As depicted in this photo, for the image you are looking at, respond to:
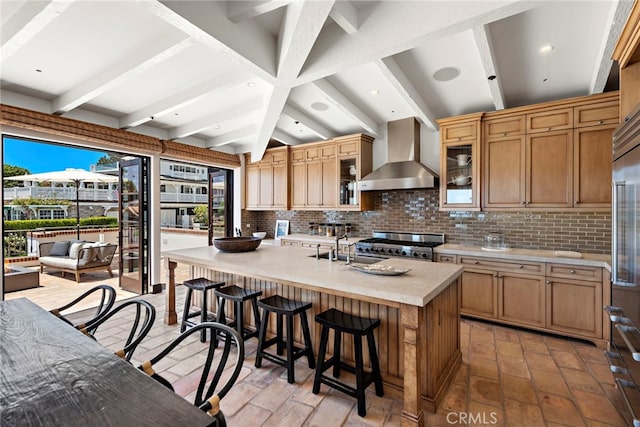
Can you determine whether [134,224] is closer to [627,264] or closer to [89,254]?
[89,254]

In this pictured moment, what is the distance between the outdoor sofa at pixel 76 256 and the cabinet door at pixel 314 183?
3.85 m

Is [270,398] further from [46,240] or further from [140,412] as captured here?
[46,240]

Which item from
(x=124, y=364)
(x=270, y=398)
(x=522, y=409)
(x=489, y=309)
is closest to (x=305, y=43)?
(x=124, y=364)

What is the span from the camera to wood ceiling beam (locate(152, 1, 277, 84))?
1818 millimetres

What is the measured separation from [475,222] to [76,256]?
703 cm

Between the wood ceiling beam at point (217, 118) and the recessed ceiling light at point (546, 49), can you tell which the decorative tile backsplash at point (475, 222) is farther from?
the wood ceiling beam at point (217, 118)

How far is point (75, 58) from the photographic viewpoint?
2.57 meters

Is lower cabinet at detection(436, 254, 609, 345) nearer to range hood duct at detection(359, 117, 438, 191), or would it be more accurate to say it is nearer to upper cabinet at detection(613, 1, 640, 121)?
Result: range hood duct at detection(359, 117, 438, 191)

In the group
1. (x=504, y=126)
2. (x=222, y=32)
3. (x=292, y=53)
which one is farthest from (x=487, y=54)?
(x=222, y=32)

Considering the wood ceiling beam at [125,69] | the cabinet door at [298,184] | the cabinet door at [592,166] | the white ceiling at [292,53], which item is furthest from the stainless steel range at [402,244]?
the wood ceiling beam at [125,69]

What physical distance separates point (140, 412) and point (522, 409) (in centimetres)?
234

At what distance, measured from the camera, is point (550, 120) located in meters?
3.30

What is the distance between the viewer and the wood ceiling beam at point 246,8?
2043 millimetres

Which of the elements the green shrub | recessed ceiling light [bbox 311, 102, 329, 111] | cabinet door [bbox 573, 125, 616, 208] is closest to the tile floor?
cabinet door [bbox 573, 125, 616, 208]
